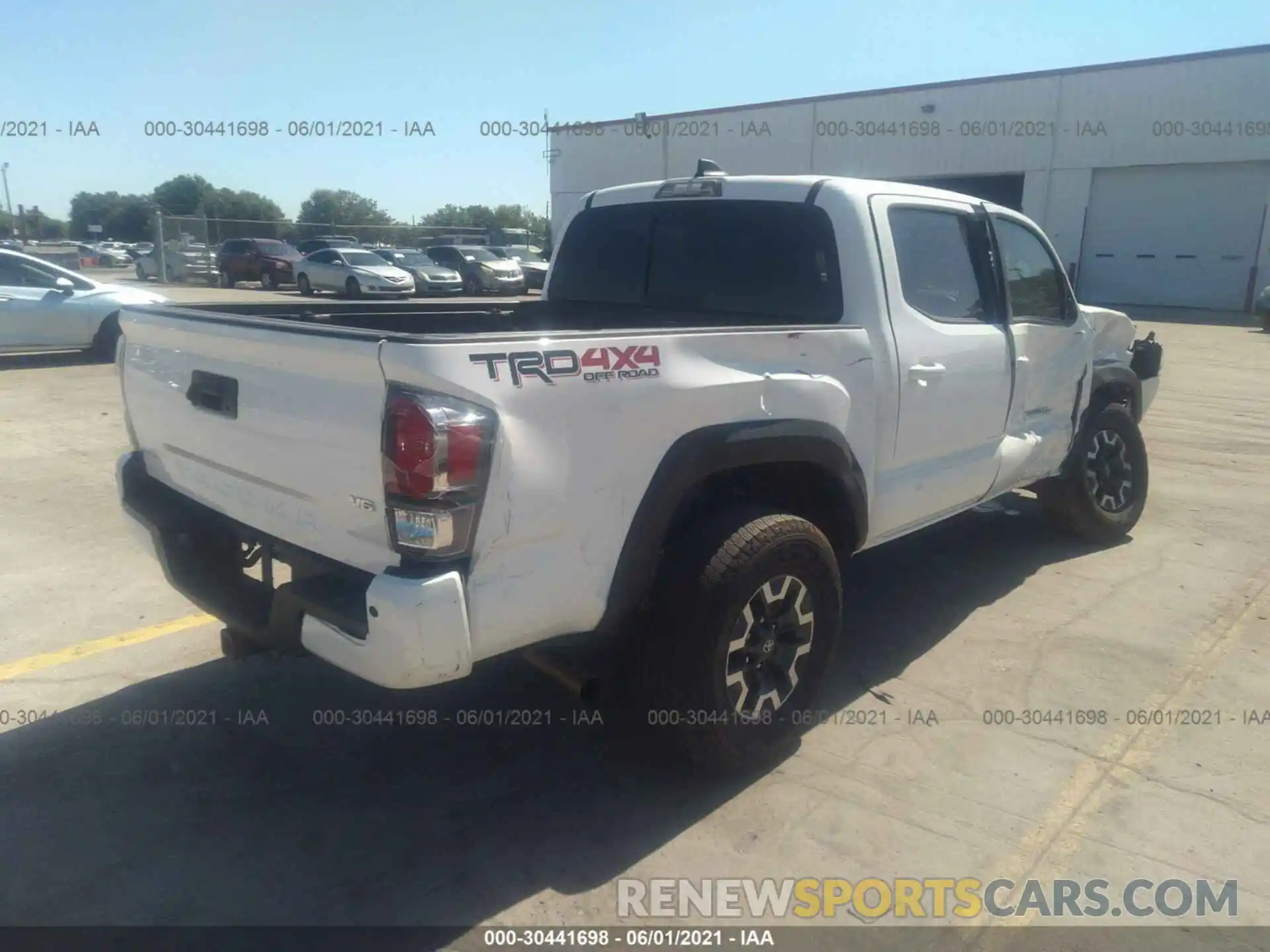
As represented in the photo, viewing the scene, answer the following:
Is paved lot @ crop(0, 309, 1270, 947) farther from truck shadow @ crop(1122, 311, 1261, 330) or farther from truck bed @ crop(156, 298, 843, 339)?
truck shadow @ crop(1122, 311, 1261, 330)

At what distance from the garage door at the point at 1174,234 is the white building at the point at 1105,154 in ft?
0.12

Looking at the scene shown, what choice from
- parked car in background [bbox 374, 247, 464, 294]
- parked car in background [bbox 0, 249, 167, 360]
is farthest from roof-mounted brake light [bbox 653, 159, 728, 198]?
parked car in background [bbox 374, 247, 464, 294]

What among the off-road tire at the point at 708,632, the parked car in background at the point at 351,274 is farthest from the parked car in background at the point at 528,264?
the off-road tire at the point at 708,632

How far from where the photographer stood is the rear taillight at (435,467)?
2.36 meters

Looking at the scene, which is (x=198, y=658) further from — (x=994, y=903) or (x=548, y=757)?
(x=994, y=903)

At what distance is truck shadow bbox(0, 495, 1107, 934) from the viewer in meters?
2.74

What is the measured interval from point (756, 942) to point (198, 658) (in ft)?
9.17

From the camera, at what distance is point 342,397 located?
2541 mm

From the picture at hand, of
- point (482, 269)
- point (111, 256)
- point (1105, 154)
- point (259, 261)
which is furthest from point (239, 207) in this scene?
point (1105, 154)

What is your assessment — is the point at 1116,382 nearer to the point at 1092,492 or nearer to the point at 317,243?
the point at 1092,492

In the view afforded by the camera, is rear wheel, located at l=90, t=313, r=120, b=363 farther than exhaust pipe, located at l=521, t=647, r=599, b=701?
Yes

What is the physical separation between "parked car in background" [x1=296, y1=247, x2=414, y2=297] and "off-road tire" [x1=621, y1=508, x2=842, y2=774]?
78.8 feet

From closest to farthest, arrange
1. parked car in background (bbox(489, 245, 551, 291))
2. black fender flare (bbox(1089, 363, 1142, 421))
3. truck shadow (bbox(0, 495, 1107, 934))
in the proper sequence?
truck shadow (bbox(0, 495, 1107, 934)) → black fender flare (bbox(1089, 363, 1142, 421)) → parked car in background (bbox(489, 245, 551, 291))

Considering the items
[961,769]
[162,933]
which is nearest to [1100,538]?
[961,769]
